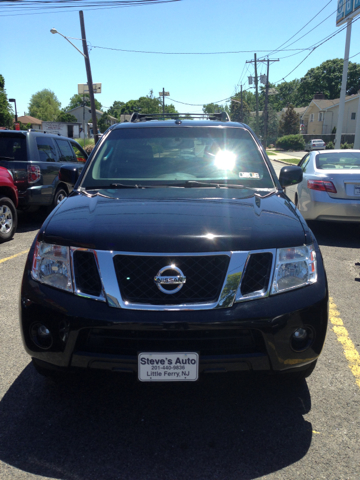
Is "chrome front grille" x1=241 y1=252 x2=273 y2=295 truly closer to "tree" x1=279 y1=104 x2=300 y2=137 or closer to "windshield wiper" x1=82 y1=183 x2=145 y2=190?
"windshield wiper" x1=82 y1=183 x2=145 y2=190

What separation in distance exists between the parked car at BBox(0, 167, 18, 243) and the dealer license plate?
19.9ft

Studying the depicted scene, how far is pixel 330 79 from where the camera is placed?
10112 cm

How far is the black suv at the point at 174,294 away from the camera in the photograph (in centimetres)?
234

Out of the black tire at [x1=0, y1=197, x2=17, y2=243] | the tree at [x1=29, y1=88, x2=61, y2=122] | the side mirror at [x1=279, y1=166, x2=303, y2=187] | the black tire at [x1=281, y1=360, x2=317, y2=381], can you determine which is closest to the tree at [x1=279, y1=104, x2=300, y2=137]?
the tree at [x1=29, y1=88, x2=61, y2=122]

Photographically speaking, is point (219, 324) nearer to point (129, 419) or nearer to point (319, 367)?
point (129, 419)

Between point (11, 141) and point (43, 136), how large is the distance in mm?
926

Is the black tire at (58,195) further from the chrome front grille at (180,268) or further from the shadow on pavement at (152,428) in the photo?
the chrome front grille at (180,268)

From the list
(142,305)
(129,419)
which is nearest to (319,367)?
(129,419)

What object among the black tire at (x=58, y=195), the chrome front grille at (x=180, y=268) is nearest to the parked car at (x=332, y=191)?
the black tire at (x=58, y=195)

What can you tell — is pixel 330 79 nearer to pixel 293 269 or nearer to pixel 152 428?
pixel 293 269

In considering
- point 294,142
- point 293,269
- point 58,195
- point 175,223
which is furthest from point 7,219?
point 294,142

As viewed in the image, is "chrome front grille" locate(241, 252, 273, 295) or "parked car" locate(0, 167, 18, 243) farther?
"parked car" locate(0, 167, 18, 243)

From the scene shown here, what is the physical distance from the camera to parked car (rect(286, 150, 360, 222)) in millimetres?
7543

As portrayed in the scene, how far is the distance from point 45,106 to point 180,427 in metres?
129
